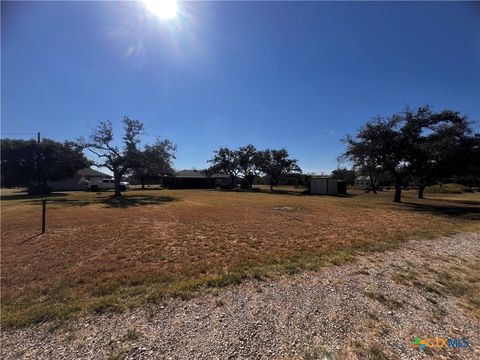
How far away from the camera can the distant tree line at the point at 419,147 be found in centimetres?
1702

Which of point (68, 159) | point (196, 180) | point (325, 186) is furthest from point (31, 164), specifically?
point (325, 186)

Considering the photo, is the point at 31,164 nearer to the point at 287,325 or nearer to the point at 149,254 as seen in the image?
the point at 149,254

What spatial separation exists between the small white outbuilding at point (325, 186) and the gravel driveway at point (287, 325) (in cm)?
3003

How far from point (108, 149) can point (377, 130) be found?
92.9ft

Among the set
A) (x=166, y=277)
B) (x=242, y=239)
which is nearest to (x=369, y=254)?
(x=242, y=239)

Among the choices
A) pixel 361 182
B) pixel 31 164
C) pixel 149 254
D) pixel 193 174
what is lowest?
pixel 149 254

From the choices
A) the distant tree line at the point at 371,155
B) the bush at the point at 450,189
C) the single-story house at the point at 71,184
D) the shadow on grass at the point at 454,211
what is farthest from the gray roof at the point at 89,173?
the bush at the point at 450,189

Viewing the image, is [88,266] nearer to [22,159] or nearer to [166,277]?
[166,277]

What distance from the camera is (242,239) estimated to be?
7.43 m

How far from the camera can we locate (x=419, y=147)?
693 inches

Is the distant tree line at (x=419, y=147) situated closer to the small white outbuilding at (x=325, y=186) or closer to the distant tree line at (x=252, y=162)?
the small white outbuilding at (x=325, y=186)

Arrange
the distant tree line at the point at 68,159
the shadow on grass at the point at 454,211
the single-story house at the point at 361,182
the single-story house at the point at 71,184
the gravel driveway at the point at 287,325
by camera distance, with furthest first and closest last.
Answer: the single-story house at the point at 361,182
the single-story house at the point at 71,184
the distant tree line at the point at 68,159
the shadow on grass at the point at 454,211
the gravel driveway at the point at 287,325

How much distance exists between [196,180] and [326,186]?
99.4 feet

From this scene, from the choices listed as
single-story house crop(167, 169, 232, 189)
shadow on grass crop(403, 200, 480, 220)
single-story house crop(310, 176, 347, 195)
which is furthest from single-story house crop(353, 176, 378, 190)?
shadow on grass crop(403, 200, 480, 220)
